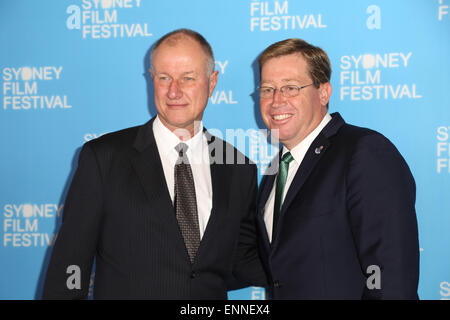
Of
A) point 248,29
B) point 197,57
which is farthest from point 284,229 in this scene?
point 248,29

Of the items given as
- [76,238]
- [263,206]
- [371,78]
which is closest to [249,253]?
[263,206]

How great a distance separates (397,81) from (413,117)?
30cm

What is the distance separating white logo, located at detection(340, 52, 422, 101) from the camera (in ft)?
10.4

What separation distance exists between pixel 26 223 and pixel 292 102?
254cm

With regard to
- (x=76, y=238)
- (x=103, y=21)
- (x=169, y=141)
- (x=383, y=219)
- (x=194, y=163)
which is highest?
(x=103, y=21)

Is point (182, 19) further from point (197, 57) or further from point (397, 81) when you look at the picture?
point (397, 81)

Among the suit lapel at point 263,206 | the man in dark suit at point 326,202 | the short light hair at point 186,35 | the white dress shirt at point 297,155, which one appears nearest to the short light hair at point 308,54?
the man in dark suit at point 326,202

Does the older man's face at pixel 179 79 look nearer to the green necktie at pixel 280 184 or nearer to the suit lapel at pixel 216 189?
the suit lapel at pixel 216 189

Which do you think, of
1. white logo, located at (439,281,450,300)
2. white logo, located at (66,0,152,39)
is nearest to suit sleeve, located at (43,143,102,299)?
white logo, located at (66,0,152,39)

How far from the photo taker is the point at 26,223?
3.60 metres

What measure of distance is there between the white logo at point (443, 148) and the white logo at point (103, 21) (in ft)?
7.91

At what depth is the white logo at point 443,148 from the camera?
10.3 ft

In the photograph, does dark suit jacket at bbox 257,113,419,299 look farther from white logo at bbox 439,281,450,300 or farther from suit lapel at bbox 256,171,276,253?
white logo at bbox 439,281,450,300

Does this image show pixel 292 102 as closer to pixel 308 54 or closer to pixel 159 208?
pixel 308 54
